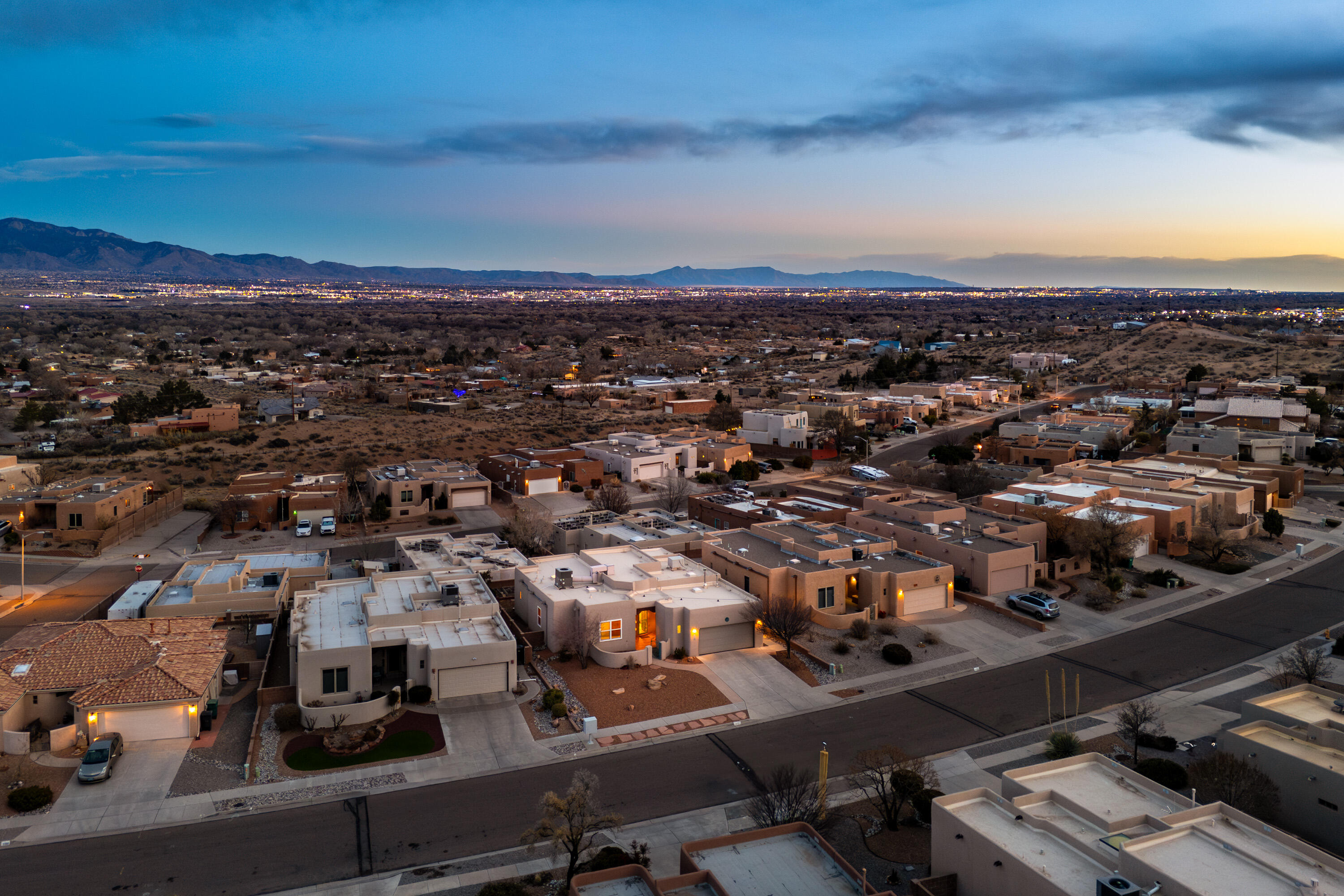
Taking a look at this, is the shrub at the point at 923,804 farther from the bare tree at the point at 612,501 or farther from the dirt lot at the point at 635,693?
the bare tree at the point at 612,501

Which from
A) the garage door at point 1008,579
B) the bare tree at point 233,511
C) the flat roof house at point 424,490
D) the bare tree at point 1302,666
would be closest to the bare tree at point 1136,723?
the bare tree at point 1302,666

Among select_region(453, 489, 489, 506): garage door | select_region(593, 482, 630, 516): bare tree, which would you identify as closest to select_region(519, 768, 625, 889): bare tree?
select_region(593, 482, 630, 516): bare tree

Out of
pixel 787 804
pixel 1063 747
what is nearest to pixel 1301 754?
pixel 1063 747

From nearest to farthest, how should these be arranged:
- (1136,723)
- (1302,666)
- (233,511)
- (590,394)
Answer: (1136,723)
(1302,666)
(233,511)
(590,394)

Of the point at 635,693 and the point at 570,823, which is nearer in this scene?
the point at 570,823

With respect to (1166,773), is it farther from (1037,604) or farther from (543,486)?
(543,486)

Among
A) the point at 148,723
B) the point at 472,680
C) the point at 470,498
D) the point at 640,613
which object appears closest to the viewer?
the point at 148,723

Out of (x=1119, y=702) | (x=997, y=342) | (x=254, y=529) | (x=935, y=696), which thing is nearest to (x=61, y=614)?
(x=254, y=529)
